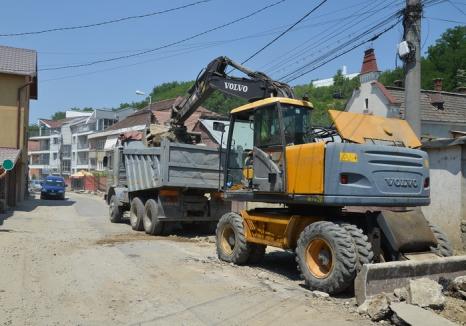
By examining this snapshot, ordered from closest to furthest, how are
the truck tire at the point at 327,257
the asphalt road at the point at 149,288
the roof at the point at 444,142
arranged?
1. the asphalt road at the point at 149,288
2. the truck tire at the point at 327,257
3. the roof at the point at 444,142

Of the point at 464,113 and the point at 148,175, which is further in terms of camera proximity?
the point at 464,113

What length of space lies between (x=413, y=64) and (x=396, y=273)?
5.96 metres

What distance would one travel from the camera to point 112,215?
19875 mm

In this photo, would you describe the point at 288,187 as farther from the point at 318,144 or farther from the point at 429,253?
the point at 429,253

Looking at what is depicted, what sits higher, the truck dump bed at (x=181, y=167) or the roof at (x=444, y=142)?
the roof at (x=444, y=142)

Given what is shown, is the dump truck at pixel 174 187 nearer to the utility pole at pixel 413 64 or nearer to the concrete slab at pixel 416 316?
the utility pole at pixel 413 64

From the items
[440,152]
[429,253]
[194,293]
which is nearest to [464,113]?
[440,152]

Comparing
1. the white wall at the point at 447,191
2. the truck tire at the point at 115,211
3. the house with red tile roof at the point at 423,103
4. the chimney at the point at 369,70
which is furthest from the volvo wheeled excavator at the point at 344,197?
the chimney at the point at 369,70

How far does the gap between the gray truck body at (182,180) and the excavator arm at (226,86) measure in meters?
1.44

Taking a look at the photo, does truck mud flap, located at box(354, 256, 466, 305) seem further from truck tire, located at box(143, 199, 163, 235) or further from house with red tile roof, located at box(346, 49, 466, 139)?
house with red tile roof, located at box(346, 49, 466, 139)

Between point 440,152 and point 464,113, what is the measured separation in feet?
79.9

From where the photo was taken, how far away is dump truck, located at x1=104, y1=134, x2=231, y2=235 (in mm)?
14789

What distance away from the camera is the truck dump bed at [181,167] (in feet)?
48.1

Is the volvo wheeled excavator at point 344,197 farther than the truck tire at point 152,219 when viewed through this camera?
No
